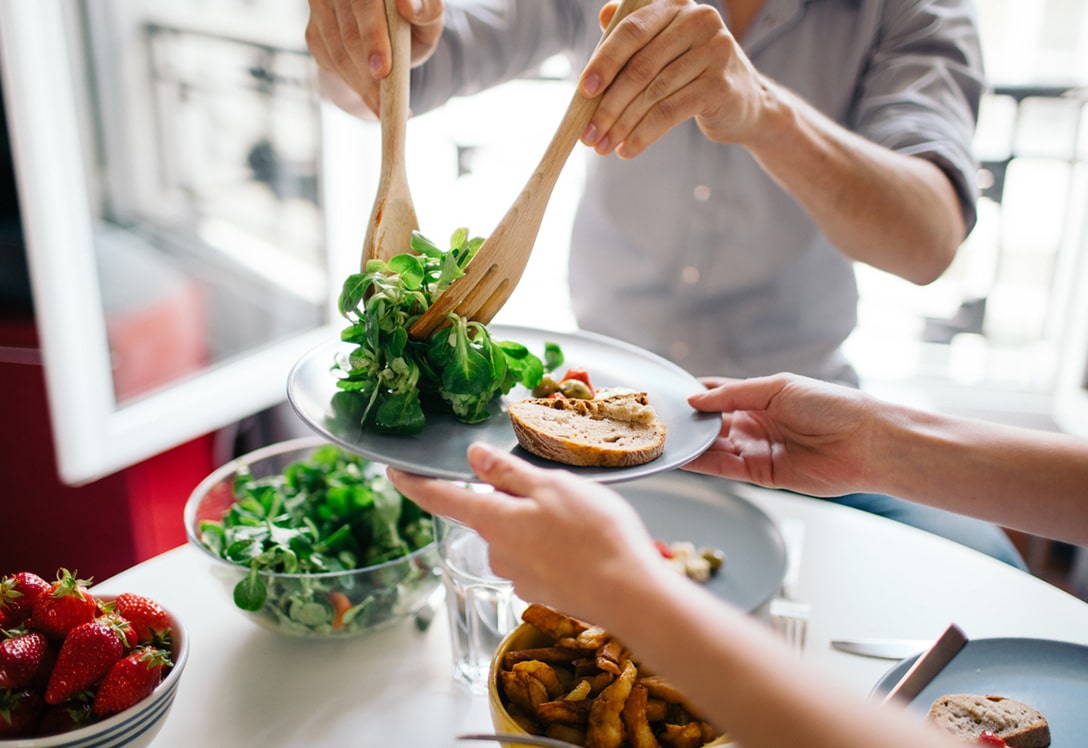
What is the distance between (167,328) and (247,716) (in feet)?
4.82

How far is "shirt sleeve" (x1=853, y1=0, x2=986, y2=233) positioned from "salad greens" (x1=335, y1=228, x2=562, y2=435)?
0.89 m

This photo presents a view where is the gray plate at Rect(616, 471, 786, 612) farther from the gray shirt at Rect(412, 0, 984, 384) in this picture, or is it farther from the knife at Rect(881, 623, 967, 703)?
the gray shirt at Rect(412, 0, 984, 384)

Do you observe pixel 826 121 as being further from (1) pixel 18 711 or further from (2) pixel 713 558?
(1) pixel 18 711

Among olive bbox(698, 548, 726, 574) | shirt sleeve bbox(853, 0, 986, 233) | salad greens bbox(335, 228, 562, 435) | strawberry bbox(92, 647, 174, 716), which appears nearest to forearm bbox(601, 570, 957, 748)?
salad greens bbox(335, 228, 562, 435)

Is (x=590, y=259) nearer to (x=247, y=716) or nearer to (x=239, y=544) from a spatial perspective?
(x=239, y=544)

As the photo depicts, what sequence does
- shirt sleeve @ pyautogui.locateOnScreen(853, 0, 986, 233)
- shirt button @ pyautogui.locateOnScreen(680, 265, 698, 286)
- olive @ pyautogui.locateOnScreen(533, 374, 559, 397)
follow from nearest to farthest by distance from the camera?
olive @ pyautogui.locateOnScreen(533, 374, 559, 397)
shirt sleeve @ pyautogui.locateOnScreen(853, 0, 986, 233)
shirt button @ pyautogui.locateOnScreen(680, 265, 698, 286)

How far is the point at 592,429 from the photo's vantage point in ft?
3.11

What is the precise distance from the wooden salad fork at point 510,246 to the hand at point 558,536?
0.82 ft

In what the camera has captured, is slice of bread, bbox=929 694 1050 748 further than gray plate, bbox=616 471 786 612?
No

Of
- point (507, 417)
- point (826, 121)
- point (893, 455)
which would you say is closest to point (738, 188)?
point (826, 121)

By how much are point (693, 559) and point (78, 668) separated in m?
0.71

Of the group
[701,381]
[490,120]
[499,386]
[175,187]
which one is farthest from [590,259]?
[490,120]

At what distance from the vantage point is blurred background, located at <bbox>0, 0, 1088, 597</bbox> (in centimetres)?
181

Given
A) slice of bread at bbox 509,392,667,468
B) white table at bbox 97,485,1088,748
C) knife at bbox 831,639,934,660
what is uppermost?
slice of bread at bbox 509,392,667,468
